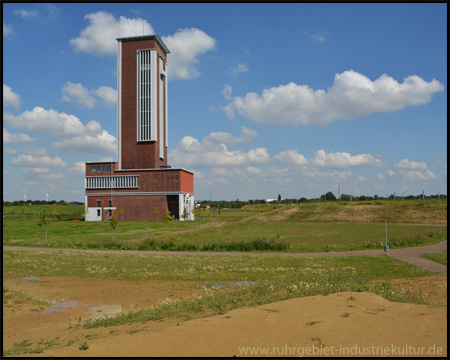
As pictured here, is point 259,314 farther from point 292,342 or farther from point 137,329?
point 137,329

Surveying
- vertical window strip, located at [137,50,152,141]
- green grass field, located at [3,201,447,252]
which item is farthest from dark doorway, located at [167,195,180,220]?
vertical window strip, located at [137,50,152,141]

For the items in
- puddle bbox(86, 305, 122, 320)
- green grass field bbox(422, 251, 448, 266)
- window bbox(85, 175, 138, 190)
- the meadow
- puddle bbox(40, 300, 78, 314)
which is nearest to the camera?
the meadow

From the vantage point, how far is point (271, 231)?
56281 mm

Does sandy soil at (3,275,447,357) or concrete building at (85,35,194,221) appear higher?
concrete building at (85,35,194,221)

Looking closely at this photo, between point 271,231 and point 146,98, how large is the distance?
156ft

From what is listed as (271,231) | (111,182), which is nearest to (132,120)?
(111,182)

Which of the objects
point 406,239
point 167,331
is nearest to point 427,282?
point 167,331

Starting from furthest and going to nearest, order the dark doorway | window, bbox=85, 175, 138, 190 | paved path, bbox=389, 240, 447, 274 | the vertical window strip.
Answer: the vertical window strip, window, bbox=85, 175, 138, 190, the dark doorway, paved path, bbox=389, 240, 447, 274

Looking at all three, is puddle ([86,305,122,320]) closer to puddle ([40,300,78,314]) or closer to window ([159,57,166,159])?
puddle ([40,300,78,314])

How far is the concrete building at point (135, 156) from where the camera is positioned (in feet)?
274

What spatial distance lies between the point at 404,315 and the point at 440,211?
78.3m

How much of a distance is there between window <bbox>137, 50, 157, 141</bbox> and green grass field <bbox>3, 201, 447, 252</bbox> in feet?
72.5

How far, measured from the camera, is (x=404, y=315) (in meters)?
9.73

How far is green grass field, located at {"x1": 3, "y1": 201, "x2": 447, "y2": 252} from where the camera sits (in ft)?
127
